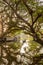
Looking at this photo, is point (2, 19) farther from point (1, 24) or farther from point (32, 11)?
point (32, 11)

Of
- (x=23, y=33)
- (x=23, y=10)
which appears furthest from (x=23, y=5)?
(x=23, y=33)

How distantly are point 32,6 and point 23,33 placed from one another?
255 mm

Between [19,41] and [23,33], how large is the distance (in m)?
0.08

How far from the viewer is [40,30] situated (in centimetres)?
309

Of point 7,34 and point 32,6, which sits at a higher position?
point 32,6

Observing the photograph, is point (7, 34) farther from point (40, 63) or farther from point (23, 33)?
point (40, 63)

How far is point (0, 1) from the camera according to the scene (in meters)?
3.07

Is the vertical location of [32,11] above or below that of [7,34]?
above

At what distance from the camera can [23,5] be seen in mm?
3043

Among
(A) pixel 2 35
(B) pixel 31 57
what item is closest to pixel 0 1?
(A) pixel 2 35

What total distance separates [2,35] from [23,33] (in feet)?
0.60

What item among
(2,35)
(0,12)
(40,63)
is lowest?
(40,63)

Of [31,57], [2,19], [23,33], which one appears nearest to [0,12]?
[2,19]

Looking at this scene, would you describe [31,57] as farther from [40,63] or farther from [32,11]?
[32,11]
